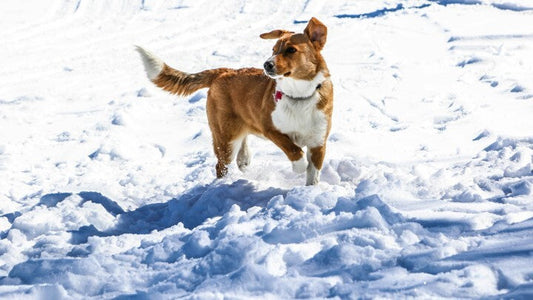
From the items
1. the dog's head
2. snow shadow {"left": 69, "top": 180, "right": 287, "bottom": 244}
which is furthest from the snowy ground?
the dog's head

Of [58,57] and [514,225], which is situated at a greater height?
[514,225]

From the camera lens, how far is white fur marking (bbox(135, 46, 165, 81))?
5.86m

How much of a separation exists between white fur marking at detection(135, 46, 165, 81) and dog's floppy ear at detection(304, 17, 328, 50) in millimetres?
1588

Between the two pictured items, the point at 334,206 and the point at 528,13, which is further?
the point at 528,13

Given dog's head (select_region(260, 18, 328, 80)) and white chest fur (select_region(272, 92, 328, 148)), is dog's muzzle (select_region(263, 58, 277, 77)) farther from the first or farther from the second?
white chest fur (select_region(272, 92, 328, 148))

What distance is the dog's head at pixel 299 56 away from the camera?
15.5ft

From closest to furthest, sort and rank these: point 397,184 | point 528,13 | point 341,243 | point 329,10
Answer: point 341,243 → point 397,184 → point 528,13 → point 329,10

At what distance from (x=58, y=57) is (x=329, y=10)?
216 inches

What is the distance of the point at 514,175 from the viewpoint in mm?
4852

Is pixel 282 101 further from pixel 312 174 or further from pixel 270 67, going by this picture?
pixel 312 174

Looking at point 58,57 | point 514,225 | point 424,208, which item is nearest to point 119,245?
point 424,208

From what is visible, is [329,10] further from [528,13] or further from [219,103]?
[219,103]

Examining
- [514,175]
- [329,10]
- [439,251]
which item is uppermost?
[439,251]

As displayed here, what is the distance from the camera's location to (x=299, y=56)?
4801mm
